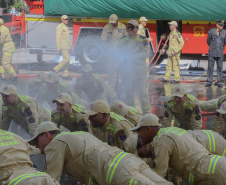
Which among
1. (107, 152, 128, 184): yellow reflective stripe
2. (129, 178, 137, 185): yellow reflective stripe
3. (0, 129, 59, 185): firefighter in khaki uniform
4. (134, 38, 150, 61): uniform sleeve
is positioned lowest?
(129, 178, 137, 185): yellow reflective stripe

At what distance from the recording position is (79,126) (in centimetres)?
599

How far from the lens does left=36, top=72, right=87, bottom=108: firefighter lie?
24.7ft

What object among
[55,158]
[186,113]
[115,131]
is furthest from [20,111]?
[186,113]

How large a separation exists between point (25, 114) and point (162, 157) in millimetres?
2544

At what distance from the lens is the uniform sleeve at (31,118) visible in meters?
6.03

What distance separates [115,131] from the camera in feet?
17.0

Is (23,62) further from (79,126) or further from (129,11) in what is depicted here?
(79,126)

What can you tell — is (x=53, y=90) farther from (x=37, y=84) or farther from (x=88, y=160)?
(x=88, y=160)

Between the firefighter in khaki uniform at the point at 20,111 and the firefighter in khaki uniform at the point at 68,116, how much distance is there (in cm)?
29

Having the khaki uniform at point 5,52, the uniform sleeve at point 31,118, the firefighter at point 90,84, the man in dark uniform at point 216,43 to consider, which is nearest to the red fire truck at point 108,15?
the man in dark uniform at point 216,43

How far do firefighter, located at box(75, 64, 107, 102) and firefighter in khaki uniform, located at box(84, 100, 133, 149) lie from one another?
2.92 meters

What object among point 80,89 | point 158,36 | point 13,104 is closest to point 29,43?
point 158,36

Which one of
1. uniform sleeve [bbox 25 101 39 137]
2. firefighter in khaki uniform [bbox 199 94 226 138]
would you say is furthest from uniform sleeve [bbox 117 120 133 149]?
firefighter in khaki uniform [bbox 199 94 226 138]

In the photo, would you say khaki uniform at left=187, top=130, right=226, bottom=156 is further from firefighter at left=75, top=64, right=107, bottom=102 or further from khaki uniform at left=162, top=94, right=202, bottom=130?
firefighter at left=75, top=64, right=107, bottom=102
